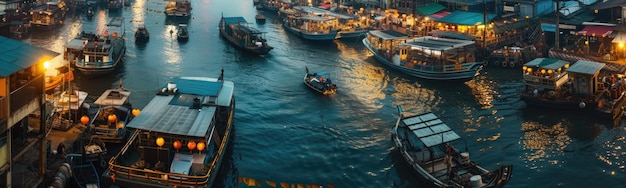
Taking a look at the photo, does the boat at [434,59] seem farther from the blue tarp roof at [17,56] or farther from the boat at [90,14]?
the boat at [90,14]

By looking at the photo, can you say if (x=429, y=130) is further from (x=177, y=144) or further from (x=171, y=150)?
(x=171, y=150)

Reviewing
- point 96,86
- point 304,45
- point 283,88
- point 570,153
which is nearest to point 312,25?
point 304,45

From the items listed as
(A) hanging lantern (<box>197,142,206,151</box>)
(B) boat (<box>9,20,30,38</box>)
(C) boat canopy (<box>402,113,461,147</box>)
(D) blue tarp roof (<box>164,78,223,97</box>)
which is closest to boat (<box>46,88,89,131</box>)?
(D) blue tarp roof (<box>164,78,223,97</box>)

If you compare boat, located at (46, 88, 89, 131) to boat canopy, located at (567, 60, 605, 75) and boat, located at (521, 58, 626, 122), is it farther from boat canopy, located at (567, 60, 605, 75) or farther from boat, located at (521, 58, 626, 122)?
boat canopy, located at (567, 60, 605, 75)

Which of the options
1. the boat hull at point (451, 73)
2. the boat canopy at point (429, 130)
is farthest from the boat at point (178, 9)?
the boat canopy at point (429, 130)

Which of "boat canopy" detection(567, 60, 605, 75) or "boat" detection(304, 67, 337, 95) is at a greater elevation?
"boat canopy" detection(567, 60, 605, 75)

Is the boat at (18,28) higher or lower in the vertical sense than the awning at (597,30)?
higher
